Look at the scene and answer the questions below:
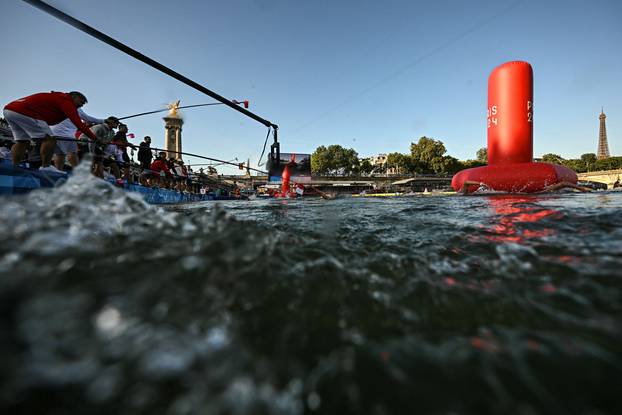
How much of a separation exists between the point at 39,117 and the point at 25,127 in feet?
0.78

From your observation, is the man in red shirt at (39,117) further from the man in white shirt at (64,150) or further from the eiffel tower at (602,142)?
the eiffel tower at (602,142)

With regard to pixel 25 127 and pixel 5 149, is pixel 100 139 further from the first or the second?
pixel 5 149

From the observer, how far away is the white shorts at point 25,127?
4133mm

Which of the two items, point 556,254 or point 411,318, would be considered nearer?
point 411,318

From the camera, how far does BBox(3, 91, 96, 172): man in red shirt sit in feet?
13.6

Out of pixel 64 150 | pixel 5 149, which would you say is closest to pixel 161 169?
pixel 5 149

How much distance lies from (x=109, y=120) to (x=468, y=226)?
285 inches

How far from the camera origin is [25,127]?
4230mm

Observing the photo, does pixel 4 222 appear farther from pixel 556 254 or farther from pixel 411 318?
pixel 556 254

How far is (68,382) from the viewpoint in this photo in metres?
0.56

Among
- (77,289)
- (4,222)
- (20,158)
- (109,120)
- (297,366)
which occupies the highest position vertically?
(109,120)

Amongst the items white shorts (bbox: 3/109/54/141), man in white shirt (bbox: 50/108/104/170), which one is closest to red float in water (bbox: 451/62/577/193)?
man in white shirt (bbox: 50/108/104/170)

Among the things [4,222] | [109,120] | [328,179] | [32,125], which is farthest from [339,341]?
[328,179]

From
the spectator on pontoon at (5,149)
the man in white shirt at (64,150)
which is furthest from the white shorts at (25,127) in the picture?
the spectator on pontoon at (5,149)
